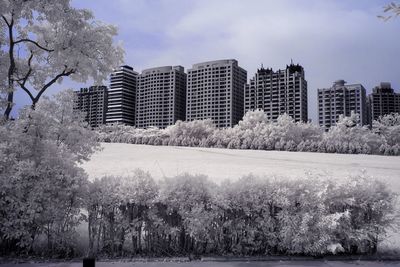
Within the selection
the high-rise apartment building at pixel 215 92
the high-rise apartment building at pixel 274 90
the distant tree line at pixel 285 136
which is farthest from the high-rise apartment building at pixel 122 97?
the high-rise apartment building at pixel 274 90

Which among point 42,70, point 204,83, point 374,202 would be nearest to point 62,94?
point 42,70

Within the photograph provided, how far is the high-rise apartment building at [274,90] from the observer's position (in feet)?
410

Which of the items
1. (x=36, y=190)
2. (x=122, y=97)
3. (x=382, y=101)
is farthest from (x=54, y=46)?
(x=382, y=101)

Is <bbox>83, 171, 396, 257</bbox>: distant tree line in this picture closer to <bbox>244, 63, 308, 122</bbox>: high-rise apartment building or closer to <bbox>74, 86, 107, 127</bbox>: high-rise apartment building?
<bbox>74, 86, 107, 127</bbox>: high-rise apartment building

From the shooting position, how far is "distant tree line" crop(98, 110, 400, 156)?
44.6 m

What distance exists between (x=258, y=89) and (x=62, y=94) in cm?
12404

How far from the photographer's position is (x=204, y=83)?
397ft

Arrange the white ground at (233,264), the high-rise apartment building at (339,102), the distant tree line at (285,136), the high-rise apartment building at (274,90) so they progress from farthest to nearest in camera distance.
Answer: the high-rise apartment building at (274,90) → the high-rise apartment building at (339,102) → the distant tree line at (285,136) → the white ground at (233,264)

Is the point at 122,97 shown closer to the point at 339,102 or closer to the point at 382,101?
the point at 339,102

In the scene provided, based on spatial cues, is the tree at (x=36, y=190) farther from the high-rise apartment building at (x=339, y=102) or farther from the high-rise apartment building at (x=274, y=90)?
the high-rise apartment building at (x=274, y=90)

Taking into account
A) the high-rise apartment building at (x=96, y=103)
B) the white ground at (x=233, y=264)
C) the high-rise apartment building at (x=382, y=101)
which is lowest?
the white ground at (x=233, y=264)

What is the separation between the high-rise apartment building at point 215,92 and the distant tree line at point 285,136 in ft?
190

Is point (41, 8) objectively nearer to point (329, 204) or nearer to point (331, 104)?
point (329, 204)

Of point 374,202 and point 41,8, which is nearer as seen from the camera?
point 374,202
